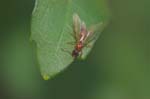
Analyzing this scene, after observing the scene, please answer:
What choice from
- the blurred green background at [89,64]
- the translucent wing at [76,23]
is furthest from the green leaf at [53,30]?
the blurred green background at [89,64]

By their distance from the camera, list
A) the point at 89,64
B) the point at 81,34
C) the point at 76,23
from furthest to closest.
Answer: the point at 89,64 < the point at 81,34 < the point at 76,23

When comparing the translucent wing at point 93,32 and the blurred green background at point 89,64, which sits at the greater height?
the translucent wing at point 93,32

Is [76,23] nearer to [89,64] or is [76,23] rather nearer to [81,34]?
[81,34]

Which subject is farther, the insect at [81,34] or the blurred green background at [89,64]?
the blurred green background at [89,64]

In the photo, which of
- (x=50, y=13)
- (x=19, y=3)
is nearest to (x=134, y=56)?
(x=19, y=3)

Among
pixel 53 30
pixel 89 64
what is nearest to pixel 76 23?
pixel 53 30

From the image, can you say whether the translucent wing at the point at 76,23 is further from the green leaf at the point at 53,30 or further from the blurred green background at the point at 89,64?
the blurred green background at the point at 89,64
